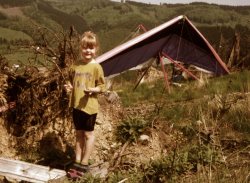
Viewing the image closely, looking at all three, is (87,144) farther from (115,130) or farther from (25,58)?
(25,58)

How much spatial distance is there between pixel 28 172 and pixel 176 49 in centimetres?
658

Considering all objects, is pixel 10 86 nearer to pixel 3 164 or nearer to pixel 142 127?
pixel 3 164

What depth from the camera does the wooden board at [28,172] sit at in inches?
145

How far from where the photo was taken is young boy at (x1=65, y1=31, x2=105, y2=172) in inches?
154

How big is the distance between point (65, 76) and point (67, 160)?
102 cm

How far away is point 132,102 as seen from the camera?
806 cm

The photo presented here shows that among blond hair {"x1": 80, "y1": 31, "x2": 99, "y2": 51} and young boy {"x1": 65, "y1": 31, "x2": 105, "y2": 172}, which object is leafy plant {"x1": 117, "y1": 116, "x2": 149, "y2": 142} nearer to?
young boy {"x1": 65, "y1": 31, "x2": 105, "y2": 172}

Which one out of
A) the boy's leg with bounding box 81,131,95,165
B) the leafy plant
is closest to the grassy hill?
the leafy plant

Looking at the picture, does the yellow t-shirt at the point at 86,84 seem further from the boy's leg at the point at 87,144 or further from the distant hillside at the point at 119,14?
the distant hillside at the point at 119,14

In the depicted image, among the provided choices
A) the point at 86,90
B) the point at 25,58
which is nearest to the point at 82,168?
the point at 86,90

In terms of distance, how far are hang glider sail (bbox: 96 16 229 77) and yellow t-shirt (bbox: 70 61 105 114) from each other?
12.7ft

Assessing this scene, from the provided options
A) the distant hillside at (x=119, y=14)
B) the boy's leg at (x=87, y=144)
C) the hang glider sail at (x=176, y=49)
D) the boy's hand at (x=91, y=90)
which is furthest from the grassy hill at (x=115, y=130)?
the distant hillside at (x=119, y=14)

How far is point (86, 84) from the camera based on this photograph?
3939 millimetres

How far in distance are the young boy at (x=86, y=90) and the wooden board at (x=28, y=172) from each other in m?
0.30
